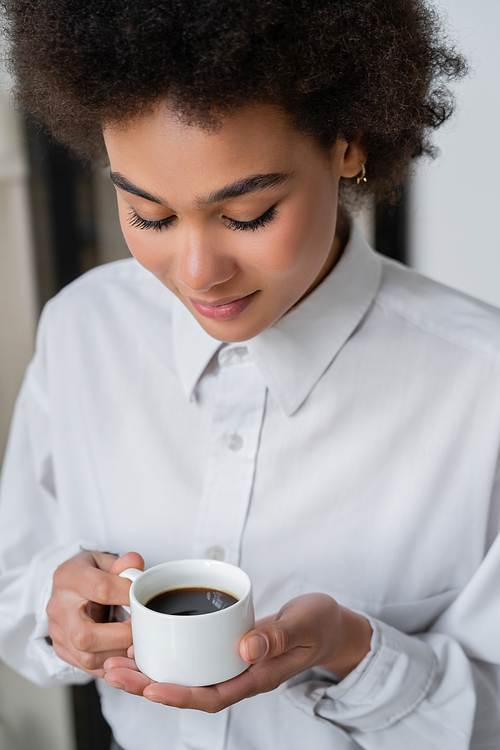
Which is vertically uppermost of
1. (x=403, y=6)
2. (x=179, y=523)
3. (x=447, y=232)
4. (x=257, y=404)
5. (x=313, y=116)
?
(x=403, y=6)

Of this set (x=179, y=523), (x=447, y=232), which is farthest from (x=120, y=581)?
(x=447, y=232)

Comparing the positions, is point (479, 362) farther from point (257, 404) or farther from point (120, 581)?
point (120, 581)

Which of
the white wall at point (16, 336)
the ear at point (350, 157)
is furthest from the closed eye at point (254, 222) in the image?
the white wall at point (16, 336)

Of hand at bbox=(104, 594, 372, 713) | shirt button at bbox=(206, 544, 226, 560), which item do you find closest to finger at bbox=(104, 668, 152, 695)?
hand at bbox=(104, 594, 372, 713)

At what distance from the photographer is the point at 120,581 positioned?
2.51ft

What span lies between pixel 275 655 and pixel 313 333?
0.44m

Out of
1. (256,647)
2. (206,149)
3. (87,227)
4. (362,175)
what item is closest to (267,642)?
(256,647)

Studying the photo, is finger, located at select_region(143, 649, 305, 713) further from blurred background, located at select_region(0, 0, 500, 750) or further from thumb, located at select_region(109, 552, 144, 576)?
blurred background, located at select_region(0, 0, 500, 750)

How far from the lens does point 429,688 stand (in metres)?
0.86

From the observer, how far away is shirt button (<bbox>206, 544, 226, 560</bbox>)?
0.94 m

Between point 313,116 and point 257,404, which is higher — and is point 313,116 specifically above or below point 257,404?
above

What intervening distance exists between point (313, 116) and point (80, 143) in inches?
16.5

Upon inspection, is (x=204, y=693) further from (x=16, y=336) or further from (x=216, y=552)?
(x=16, y=336)

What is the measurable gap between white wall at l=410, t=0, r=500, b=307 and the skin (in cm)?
106
